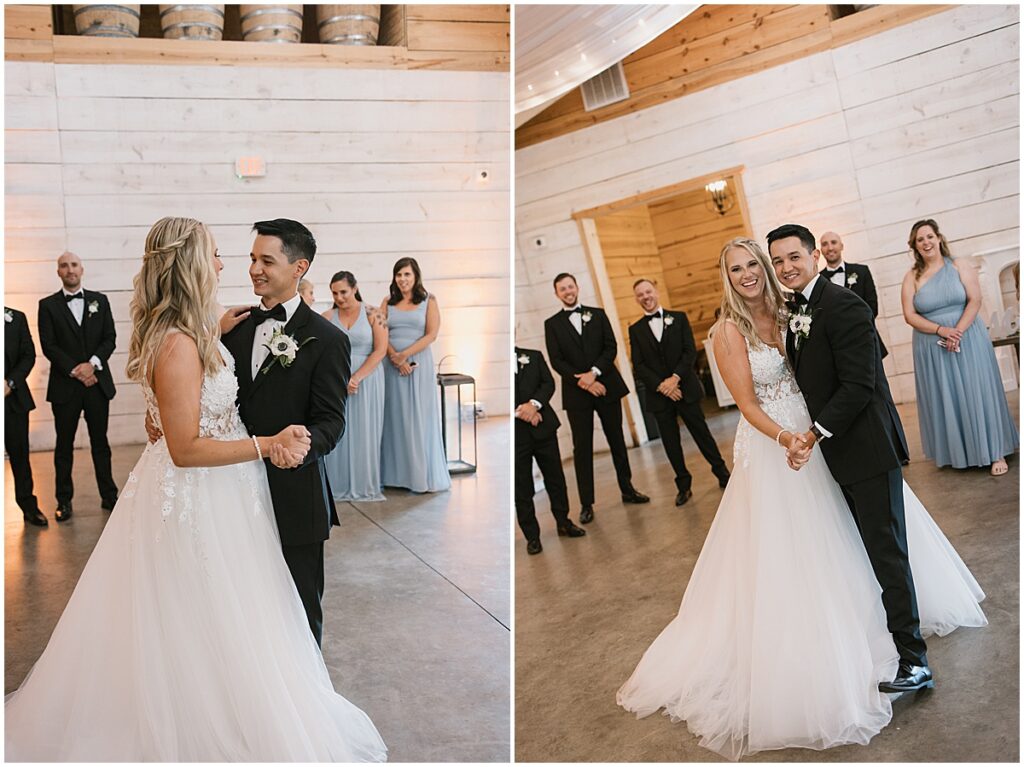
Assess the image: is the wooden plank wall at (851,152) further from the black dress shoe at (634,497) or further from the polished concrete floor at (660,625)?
the black dress shoe at (634,497)

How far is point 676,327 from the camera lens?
3.92 meters

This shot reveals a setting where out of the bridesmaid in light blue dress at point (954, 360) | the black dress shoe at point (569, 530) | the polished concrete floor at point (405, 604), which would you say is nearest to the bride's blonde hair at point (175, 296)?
the polished concrete floor at point (405, 604)

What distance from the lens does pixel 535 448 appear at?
387 centimetres

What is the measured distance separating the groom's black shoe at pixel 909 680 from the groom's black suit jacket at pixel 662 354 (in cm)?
156

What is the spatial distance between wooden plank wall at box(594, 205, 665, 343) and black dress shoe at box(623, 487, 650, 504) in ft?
2.16

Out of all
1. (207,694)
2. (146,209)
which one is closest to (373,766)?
(207,694)

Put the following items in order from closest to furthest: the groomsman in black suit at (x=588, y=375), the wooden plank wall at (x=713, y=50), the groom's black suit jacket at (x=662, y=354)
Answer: the wooden plank wall at (x=713, y=50) → the groomsman in black suit at (x=588, y=375) → the groom's black suit jacket at (x=662, y=354)

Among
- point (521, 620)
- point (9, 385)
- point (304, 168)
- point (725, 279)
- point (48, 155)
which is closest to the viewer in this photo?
point (725, 279)

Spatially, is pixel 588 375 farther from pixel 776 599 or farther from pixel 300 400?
pixel 300 400

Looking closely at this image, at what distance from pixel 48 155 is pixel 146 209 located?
71 cm

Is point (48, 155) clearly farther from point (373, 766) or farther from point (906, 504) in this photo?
point (906, 504)

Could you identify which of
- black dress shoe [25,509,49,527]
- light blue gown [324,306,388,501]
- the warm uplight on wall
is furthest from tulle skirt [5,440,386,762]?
light blue gown [324,306,388,501]

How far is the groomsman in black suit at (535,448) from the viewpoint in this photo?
363 cm

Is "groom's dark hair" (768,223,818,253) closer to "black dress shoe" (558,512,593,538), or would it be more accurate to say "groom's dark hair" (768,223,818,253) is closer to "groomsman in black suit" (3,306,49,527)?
"black dress shoe" (558,512,593,538)
